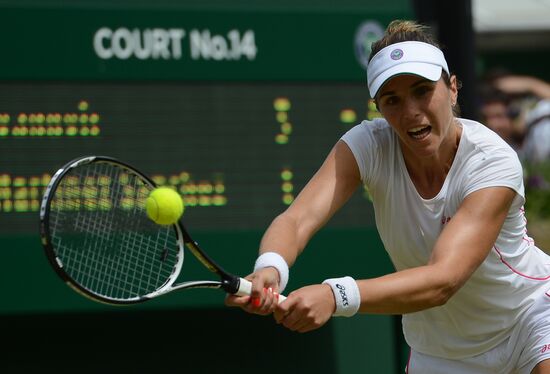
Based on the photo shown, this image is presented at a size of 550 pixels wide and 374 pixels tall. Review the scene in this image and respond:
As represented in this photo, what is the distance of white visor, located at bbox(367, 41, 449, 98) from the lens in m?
3.81

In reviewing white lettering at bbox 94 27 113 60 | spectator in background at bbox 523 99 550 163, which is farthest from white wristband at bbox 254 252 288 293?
spectator in background at bbox 523 99 550 163

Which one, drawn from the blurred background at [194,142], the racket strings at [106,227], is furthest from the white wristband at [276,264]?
the blurred background at [194,142]

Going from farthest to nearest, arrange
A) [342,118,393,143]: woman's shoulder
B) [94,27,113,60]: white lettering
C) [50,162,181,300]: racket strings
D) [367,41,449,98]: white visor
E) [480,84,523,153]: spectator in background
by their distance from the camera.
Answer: [480,84,523,153]: spectator in background, [94,27,113,60]: white lettering, [50,162,181,300]: racket strings, [342,118,393,143]: woman's shoulder, [367,41,449,98]: white visor

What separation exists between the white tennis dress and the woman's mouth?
6.5 inches

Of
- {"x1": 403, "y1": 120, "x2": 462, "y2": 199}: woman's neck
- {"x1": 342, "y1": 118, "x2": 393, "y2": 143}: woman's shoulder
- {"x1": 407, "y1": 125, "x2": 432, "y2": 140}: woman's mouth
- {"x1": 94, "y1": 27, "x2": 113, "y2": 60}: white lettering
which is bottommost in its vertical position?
{"x1": 403, "y1": 120, "x2": 462, "y2": 199}: woman's neck

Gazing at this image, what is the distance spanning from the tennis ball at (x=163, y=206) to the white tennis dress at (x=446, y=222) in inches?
27.8

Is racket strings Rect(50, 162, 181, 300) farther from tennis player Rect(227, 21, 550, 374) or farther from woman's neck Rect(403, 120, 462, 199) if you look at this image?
woman's neck Rect(403, 120, 462, 199)

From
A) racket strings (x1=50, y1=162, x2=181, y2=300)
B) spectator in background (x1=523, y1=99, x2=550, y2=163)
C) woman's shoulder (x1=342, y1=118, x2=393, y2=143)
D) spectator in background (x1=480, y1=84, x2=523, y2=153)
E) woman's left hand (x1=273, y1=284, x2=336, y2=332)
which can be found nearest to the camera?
woman's left hand (x1=273, y1=284, x2=336, y2=332)

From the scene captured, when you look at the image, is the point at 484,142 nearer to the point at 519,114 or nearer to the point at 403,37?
the point at 403,37

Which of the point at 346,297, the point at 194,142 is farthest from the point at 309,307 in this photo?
the point at 194,142

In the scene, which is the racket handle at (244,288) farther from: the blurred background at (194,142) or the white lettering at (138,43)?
the white lettering at (138,43)

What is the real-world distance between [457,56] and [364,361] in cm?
195

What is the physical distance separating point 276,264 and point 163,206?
1.29ft

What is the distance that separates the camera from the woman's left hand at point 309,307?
341cm
